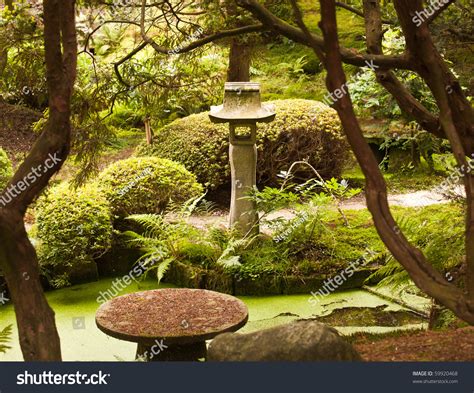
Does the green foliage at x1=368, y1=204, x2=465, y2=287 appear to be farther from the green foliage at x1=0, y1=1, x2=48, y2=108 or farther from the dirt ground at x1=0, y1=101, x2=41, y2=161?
the dirt ground at x1=0, y1=101, x2=41, y2=161

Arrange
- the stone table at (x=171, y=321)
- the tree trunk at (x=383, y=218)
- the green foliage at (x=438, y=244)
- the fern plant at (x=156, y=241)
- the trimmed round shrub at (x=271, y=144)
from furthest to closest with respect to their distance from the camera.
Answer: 1. the trimmed round shrub at (x=271, y=144)
2. the fern plant at (x=156, y=241)
3. the stone table at (x=171, y=321)
4. the green foliage at (x=438, y=244)
5. the tree trunk at (x=383, y=218)

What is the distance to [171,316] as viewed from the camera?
20.2ft

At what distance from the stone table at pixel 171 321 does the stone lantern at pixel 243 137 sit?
7.83 feet

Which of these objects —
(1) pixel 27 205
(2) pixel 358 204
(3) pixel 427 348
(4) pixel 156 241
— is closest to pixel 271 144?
(2) pixel 358 204

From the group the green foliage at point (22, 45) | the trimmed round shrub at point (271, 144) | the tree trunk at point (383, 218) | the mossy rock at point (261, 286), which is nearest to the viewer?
the tree trunk at point (383, 218)

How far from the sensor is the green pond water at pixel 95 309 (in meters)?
6.97

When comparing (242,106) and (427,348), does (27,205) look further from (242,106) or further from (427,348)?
(242,106)

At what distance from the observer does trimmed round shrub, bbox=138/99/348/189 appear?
11.0 metres

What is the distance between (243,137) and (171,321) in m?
3.19

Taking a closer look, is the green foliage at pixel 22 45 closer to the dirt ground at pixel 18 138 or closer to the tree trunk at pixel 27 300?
the tree trunk at pixel 27 300

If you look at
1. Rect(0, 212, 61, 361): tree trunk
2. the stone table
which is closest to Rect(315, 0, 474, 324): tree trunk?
Rect(0, 212, 61, 361): tree trunk

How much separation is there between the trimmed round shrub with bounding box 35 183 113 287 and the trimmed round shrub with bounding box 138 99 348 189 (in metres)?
2.30

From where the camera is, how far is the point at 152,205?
30.9 ft

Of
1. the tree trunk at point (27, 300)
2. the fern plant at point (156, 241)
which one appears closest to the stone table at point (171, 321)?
the fern plant at point (156, 241)
